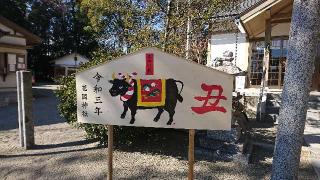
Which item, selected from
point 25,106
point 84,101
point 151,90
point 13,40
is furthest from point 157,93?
point 13,40

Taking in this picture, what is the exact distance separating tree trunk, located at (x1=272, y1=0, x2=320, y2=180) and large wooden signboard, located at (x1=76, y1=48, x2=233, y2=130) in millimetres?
663

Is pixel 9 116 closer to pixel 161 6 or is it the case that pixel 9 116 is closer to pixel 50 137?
pixel 50 137

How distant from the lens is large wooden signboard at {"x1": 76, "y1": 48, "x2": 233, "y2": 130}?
11.6 ft

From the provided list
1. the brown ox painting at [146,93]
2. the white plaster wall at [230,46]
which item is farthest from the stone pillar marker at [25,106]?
the white plaster wall at [230,46]

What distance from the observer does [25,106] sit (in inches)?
252

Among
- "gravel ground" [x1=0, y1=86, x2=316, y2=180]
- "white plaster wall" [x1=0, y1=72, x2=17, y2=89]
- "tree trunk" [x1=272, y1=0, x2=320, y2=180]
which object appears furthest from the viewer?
"white plaster wall" [x1=0, y1=72, x2=17, y2=89]

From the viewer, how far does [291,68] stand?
3.47m

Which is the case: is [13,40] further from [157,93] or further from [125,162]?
[157,93]

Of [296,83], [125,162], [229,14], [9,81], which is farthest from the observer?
[9,81]

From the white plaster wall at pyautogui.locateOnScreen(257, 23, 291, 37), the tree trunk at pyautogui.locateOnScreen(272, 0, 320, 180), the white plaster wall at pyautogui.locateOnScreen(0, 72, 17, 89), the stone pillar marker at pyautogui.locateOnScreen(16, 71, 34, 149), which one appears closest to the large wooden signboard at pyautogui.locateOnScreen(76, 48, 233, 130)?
the tree trunk at pyautogui.locateOnScreen(272, 0, 320, 180)

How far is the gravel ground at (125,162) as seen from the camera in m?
5.12

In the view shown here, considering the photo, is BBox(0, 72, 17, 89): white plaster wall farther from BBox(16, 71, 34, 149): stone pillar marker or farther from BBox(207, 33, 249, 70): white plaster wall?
BBox(16, 71, 34, 149): stone pillar marker

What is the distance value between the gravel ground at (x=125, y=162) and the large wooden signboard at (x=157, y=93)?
1.58 metres

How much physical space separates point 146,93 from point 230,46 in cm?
1251
